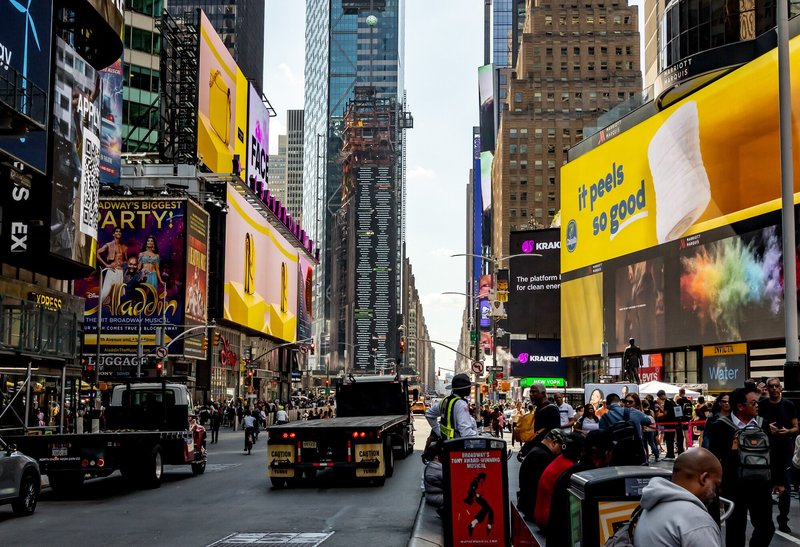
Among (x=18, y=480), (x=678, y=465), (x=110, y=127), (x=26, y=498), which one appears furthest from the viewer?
(x=110, y=127)

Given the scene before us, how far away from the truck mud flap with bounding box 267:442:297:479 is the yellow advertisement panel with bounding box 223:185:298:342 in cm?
7106

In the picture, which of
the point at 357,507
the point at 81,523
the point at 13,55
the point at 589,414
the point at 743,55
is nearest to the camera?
the point at 81,523

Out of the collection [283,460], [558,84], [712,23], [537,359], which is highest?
[558,84]

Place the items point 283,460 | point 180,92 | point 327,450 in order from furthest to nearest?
point 180,92, point 283,460, point 327,450

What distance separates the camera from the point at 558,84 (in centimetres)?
14088

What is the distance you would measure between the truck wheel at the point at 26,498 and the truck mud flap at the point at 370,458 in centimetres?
685

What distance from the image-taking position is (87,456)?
67.5 ft

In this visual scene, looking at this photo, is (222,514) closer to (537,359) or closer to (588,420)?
(588,420)

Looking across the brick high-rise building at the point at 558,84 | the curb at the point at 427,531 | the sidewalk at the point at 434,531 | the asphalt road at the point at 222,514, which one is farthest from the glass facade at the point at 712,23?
the brick high-rise building at the point at 558,84

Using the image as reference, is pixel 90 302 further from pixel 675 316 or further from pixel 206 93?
pixel 675 316

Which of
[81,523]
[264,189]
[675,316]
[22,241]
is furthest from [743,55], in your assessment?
[264,189]

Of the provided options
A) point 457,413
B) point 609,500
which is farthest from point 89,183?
point 609,500

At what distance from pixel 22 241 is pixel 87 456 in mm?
17008

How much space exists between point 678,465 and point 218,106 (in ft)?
299
